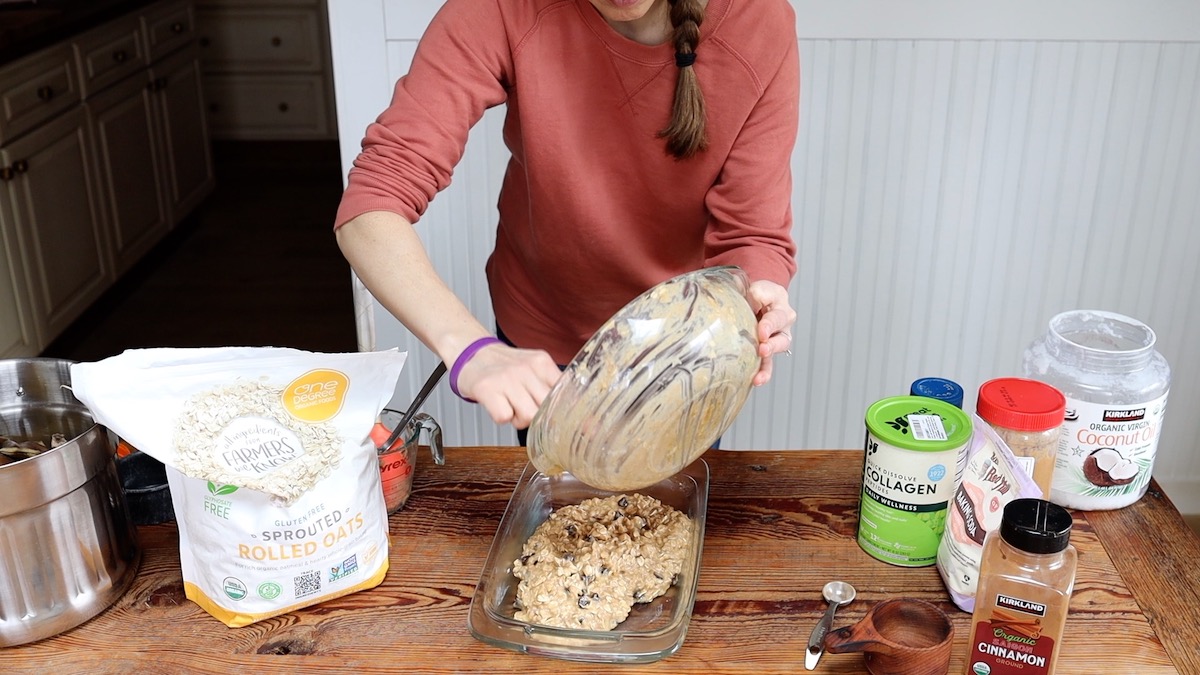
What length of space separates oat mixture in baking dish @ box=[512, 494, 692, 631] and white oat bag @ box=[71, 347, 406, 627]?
0.17 meters

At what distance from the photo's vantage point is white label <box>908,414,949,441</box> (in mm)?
983

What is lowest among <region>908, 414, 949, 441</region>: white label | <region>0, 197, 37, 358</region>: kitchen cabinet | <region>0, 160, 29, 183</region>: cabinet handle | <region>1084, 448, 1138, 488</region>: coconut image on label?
<region>0, 197, 37, 358</region>: kitchen cabinet

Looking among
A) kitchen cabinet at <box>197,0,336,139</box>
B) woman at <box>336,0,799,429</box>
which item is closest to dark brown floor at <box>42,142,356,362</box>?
kitchen cabinet at <box>197,0,336,139</box>

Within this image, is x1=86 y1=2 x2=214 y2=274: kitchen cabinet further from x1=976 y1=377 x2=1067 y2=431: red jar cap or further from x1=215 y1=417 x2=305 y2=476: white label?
x1=976 y1=377 x2=1067 y2=431: red jar cap

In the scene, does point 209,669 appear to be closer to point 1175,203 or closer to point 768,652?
point 768,652

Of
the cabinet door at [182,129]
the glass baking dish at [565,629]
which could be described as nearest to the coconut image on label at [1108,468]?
the glass baking dish at [565,629]

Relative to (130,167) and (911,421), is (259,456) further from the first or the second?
(130,167)

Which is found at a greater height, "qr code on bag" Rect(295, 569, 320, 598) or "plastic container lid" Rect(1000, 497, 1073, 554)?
"plastic container lid" Rect(1000, 497, 1073, 554)

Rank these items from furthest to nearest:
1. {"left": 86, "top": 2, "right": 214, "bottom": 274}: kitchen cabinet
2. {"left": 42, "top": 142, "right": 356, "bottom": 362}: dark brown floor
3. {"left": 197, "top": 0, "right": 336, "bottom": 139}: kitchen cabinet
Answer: {"left": 197, "top": 0, "right": 336, "bottom": 139}: kitchen cabinet < {"left": 86, "top": 2, "right": 214, "bottom": 274}: kitchen cabinet < {"left": 42, "top": 142, "right": 356, "bottom": 362}: dark brown floor

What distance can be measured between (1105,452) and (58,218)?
2.78 meters

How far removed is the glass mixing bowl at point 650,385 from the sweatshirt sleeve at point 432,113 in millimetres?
323

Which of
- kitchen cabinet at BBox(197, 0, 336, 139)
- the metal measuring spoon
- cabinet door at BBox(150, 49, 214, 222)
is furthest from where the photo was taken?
kitchen cabinet at BBox(197, 0, 336, 139)

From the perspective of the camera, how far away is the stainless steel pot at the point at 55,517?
3.05 feet

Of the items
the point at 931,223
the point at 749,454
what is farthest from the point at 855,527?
the point at 931,223
